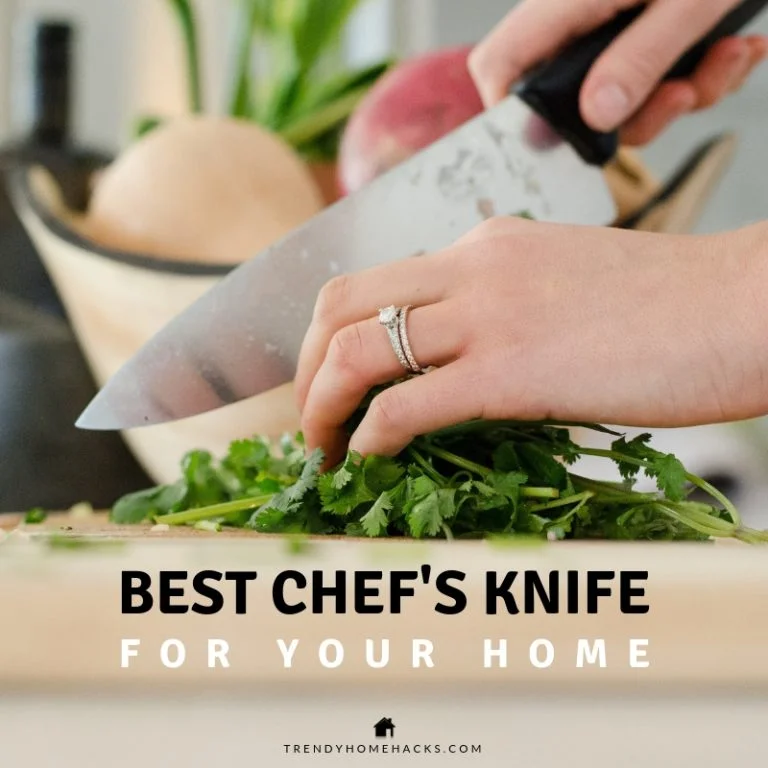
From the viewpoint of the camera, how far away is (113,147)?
5.99 ft

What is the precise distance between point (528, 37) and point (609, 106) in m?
0.10

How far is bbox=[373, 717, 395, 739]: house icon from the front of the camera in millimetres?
474

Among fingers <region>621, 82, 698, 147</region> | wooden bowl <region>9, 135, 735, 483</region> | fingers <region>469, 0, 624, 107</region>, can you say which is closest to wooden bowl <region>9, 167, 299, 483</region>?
wooden bowl <region>9, 135, 735, 483</region>

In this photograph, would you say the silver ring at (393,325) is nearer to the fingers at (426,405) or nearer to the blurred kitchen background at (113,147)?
the fingers at (426,405)

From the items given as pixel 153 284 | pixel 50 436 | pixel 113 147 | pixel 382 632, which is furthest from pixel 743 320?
pixel 113 147

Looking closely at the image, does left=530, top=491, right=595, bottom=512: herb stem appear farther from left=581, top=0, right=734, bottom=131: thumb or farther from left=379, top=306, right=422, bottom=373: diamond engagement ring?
left=581, top=0, right=734, bottom=131: thumb

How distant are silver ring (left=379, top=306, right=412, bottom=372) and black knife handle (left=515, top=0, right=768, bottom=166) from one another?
29cm

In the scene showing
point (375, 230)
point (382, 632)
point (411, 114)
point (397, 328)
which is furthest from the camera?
point (411, 114)

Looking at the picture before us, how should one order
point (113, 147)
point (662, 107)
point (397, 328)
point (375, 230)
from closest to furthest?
point (397, 328)
point (375, 230)
point (662, 107)
point (113, 147)

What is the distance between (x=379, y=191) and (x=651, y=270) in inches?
9.7

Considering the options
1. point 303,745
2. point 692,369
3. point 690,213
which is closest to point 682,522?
point 692,369

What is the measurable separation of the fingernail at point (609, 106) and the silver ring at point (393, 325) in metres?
0.31

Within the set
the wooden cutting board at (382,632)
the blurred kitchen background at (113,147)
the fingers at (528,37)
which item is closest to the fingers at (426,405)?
the wooden cutting board at (382,632)

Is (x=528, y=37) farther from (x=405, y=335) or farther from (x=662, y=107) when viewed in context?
(x=405, y=335)
